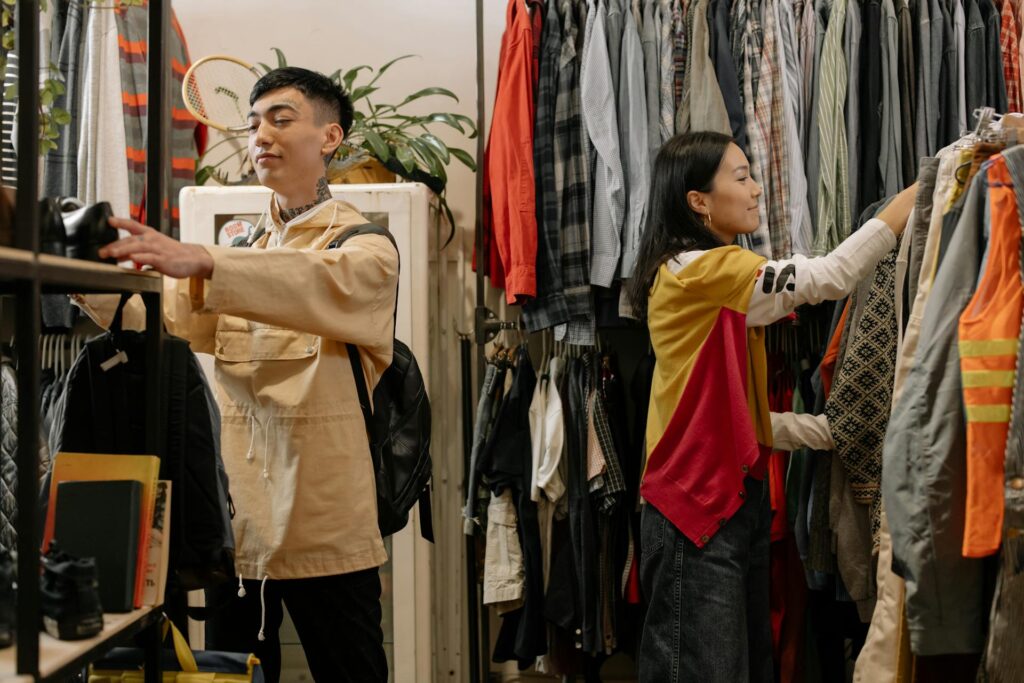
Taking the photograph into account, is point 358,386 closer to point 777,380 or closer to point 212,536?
point 212,536

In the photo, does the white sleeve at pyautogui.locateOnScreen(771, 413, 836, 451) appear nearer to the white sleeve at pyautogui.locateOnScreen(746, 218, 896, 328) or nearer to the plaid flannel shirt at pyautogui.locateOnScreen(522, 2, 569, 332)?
the white sleeve at pyautogui.locateOnScreen(746, 218, 896, 328)

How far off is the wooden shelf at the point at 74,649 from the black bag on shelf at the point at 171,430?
5.9 inches

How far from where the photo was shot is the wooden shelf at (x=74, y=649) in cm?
103

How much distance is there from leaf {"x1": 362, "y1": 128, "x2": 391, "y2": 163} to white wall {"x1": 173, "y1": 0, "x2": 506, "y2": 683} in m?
0.50

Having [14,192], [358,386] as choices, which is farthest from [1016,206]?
[14,192]

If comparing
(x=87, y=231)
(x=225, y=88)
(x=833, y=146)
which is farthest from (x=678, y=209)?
(x=225, y=88)

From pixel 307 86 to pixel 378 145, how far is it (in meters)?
0.83

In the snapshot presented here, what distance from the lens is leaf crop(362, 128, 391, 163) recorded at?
2789mm

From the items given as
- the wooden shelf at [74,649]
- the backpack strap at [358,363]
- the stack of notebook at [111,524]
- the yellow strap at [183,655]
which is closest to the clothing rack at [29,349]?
the wooden shelf at [74,649]

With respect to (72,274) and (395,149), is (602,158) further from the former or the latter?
(72,274)

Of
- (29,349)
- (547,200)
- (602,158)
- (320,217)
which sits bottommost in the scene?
(29,349)

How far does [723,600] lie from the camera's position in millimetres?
1955

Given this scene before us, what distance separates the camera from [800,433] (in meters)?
2.24

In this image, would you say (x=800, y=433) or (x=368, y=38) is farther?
(x=368, y=38)
